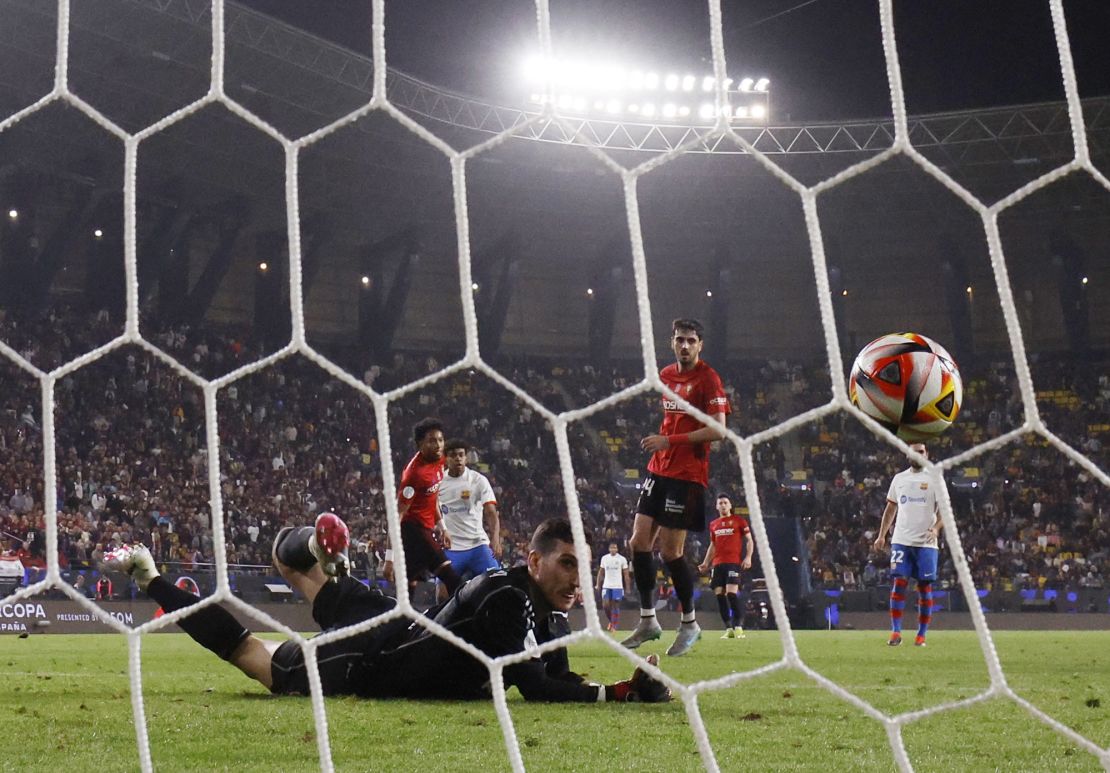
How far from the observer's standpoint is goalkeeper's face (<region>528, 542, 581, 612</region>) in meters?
3.58

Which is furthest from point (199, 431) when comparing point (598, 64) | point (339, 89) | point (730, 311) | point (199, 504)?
point (730, 311)

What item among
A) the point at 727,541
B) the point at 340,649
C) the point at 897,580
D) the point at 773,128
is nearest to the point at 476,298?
the point at 773,128

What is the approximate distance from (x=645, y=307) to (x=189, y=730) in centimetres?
166

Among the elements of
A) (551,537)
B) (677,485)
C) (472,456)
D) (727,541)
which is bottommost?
(727,541)

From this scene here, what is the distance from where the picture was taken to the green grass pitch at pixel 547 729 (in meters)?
2.57

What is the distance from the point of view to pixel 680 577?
5.89 m

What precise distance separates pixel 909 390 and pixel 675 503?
1.68 meters

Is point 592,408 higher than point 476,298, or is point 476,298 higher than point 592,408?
point 476,298

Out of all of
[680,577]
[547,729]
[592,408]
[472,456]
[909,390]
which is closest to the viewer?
[592,408]

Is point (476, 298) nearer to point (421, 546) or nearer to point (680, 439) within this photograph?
point (421, 546)

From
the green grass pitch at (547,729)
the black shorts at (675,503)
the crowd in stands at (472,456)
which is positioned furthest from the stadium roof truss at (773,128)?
the green grass pitch at (547,729)

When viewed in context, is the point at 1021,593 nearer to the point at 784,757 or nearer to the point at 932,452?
the point at 932,452

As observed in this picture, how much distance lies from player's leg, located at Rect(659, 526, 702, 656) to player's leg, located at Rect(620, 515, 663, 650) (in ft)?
0.24

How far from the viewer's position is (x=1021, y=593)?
15.7m
